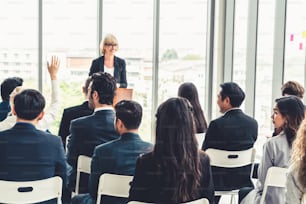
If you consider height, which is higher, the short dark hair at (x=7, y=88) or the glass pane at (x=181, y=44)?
the glass pane at (x=181, y=44)

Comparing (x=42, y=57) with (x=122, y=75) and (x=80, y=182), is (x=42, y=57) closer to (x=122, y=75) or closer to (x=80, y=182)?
(x=122, y=75)

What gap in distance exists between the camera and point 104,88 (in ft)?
10.0

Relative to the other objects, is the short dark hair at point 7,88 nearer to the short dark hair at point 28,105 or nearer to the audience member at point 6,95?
the audience member at point 6,95

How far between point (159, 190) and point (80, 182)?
1.01m

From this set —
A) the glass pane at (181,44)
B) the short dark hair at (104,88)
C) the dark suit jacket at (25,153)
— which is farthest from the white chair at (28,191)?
the glass pane at (181,44)

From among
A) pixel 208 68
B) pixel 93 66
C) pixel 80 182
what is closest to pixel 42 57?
pixel 93 66

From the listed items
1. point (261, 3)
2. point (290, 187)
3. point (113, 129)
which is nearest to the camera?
point (290, 187)

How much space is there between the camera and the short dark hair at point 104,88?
9.89ft

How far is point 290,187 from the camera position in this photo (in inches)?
77.0

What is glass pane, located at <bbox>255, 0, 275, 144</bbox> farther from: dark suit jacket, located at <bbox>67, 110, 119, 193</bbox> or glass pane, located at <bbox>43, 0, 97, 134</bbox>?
dark suit jacket, located at <bbox>67, 110, 119, 193</bbox>

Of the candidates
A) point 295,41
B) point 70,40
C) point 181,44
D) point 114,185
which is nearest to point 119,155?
point 114,185

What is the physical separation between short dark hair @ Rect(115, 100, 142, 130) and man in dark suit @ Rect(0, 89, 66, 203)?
358 mm

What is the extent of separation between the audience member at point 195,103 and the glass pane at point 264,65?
49.2 inches

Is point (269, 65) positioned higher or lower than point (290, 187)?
higher
